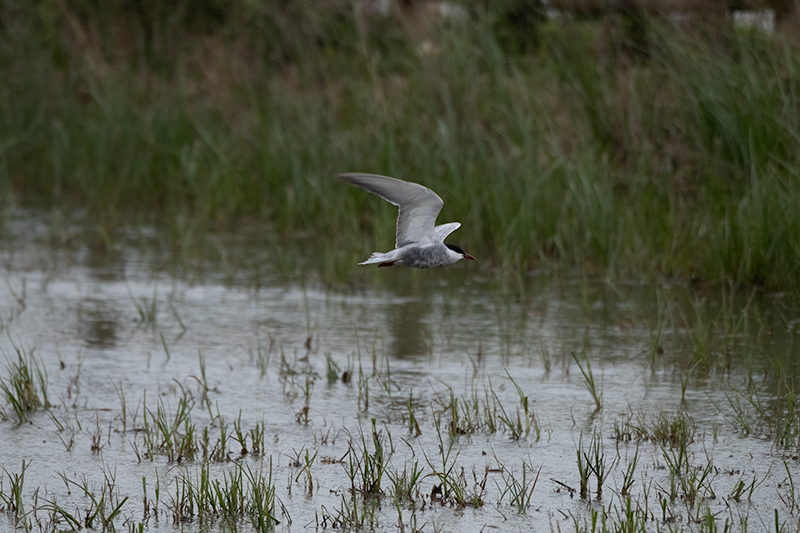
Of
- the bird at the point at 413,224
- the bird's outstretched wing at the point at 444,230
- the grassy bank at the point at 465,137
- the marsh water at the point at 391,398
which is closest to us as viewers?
the marsh water at the point at 391,398

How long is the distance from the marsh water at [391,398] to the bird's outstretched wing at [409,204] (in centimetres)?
61

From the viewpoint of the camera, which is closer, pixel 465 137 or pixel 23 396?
pixel 23 396

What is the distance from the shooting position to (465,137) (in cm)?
849

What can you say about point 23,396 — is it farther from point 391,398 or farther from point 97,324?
point 97,324

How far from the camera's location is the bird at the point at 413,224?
4.29 metres

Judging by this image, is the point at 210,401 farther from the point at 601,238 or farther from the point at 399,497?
the point at 601,238

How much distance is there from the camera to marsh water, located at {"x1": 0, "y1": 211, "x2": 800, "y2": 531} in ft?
12.1

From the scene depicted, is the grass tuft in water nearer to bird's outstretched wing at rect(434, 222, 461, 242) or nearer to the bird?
the bird

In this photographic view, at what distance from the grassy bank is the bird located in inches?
105

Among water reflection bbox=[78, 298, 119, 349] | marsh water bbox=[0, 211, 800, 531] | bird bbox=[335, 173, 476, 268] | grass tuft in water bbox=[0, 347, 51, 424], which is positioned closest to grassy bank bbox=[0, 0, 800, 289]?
marsh water bbox=[0, 211, 800, 531]

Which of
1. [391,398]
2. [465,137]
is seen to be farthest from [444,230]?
[465,137]

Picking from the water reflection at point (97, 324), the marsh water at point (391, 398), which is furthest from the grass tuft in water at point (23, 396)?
the water reflection at point (97, 324)

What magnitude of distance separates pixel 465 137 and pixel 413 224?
417 cm

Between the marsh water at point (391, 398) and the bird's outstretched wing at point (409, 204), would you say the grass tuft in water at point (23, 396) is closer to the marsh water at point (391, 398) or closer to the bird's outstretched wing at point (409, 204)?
the marsh water at point (391, 398)
